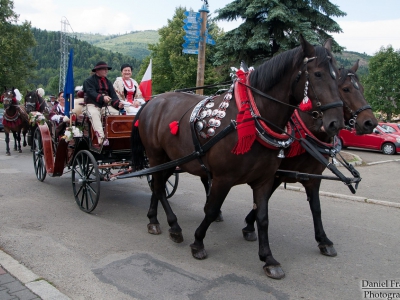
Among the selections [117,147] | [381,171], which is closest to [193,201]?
[117,147]

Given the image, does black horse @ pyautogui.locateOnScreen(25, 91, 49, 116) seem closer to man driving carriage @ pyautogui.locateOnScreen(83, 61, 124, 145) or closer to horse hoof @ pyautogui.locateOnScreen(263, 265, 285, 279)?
man driving carriage @ pyautogui.locateOnScreen(83, 61, 124, 145)

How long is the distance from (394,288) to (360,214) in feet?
9.59

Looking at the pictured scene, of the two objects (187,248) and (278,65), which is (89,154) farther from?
(278,65)

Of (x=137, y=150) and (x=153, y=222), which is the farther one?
(x=137, y=150)

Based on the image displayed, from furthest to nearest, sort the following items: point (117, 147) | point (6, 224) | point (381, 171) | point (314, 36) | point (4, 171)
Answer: point (314, 36) → point (381, 171) → point (4, 171) → point (117, 147) → point (6, 224)

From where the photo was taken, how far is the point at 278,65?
12.6 ft

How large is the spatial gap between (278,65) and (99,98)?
340 centimetres

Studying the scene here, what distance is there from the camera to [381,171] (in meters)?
11.9

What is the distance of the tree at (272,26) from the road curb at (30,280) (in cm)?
1227

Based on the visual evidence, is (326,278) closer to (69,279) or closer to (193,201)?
(69,279)

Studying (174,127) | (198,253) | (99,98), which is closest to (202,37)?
(99,98)

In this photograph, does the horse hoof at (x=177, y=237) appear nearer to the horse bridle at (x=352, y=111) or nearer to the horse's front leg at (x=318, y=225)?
the horse's front leg at (x=318, y=225)

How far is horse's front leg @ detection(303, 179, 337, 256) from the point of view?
4.63 meters

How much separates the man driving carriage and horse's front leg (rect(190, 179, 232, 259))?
255 cm
